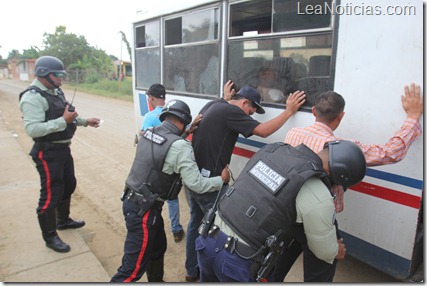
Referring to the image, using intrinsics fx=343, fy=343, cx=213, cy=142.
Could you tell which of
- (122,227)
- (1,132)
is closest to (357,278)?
(122,227)

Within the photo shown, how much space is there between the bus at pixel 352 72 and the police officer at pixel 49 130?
158 centimetres

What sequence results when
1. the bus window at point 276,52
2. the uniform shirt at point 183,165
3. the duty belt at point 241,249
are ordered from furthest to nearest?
the bus window at point 276,52
the uniform shirt at point 183,165
the duty belt at point 241,249

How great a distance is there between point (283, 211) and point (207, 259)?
0.60 m

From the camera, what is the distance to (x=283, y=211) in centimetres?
177

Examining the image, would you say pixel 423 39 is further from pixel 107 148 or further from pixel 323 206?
pixel 107 148

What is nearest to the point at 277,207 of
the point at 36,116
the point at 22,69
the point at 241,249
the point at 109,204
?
the point at 241,249

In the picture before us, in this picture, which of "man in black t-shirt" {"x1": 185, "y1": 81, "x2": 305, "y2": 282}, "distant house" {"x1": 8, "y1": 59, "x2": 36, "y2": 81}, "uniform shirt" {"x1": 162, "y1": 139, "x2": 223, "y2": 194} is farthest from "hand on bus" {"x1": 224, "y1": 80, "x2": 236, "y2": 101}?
"distant house" {"x1": 8, "y1": 59, "x2": 36, "y2": 81}

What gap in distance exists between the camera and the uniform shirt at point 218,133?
2787 millimetres

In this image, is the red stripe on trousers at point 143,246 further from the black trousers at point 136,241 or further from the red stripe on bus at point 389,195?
the red stripe on bus at point 389,195

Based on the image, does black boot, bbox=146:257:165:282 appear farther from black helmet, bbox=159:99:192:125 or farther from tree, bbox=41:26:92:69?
tree, bbox=41:26:92:69

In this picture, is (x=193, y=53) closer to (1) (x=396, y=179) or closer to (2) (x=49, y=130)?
(2) (x=49, y=130)

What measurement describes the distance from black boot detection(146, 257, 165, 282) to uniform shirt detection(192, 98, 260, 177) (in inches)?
34.1

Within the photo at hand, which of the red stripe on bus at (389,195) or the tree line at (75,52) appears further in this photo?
the tree line at (75,52)

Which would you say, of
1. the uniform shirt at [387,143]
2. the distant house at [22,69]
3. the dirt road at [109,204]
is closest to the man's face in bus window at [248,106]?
the uniform shirt at [387,143]
